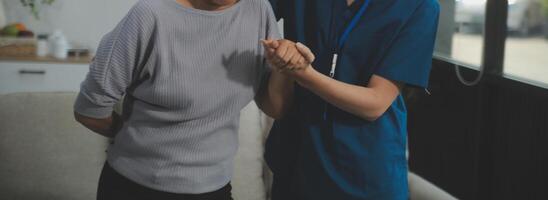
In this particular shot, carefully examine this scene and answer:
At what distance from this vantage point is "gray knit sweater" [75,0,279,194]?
3.34 ft

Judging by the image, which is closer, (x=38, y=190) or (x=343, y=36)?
(x=343, y=36)

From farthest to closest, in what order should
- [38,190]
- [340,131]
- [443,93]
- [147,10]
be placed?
[443,93], [38,190], [340,131], [147,10]

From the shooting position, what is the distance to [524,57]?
2523mm

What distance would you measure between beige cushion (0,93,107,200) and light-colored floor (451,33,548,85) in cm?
177

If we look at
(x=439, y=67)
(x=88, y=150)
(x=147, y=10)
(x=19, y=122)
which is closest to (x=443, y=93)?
(x=439, y=67)

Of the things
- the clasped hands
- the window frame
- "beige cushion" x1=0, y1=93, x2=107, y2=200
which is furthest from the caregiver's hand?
the window frame

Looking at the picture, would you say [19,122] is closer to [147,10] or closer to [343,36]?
[147,10]

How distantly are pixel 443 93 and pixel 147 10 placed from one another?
234 cm

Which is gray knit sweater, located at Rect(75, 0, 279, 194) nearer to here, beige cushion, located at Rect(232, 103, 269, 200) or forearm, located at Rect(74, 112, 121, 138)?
forearm, located at Rect(74, 112, 121, 138)

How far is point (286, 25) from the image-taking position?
1200mm

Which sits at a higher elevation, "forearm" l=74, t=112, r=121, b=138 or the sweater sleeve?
the sweater sleeve

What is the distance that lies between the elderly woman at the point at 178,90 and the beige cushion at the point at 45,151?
763mm

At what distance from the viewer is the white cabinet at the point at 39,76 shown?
3.52 metres

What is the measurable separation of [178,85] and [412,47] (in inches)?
17.8
